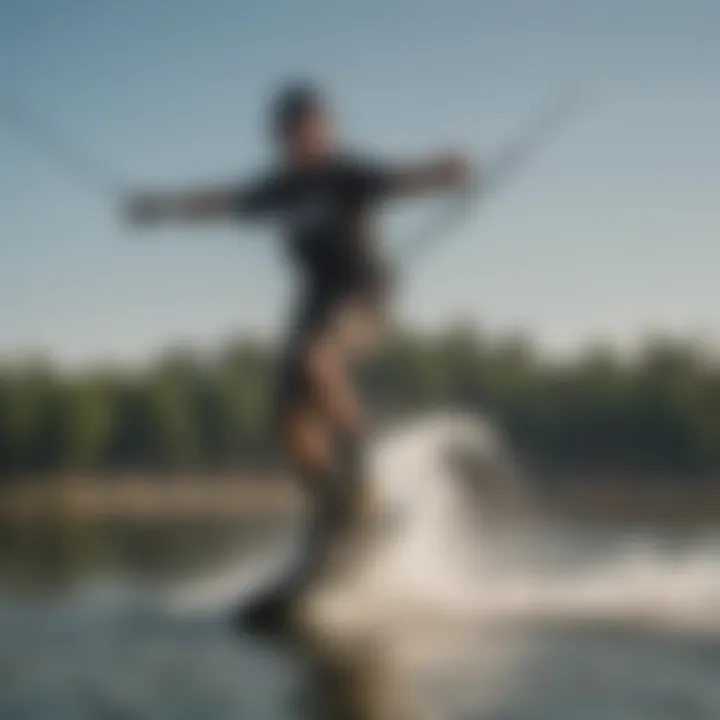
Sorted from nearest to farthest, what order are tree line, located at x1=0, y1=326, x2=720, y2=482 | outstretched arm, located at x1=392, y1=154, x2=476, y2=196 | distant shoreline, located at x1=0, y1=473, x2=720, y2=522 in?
outstretched arm, located at x1=392, y1=154, x2=476, y2=196 < distant shoreline, located at x1=0, y1=473, x2=720, y2=522 < tree line, located at x1=0, y1=326, x2=720, y2=482

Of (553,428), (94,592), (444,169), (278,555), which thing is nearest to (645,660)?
(444,169)

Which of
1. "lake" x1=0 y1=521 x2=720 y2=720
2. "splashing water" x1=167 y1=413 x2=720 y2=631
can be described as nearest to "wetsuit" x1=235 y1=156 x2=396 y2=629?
"splashing water" x1=167 y1=413 x2=720 y2=631

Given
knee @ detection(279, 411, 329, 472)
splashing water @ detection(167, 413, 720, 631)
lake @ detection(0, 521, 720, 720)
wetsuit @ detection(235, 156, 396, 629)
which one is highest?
wetsuit @ detection(235, 156, 396, 629)

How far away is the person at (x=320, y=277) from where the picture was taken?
6434mm

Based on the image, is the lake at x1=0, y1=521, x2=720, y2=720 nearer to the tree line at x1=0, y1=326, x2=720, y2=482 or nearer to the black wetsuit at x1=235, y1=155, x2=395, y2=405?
the black wetsuit at x1=235, y1=155, x2=395, y2=405

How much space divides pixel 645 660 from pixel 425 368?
158 ft

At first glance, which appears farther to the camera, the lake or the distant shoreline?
the distant shoreline

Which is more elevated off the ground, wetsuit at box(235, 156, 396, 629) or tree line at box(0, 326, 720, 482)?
tree line at box(0, 326, 720, 482)

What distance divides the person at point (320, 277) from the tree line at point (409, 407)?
41.0 meters

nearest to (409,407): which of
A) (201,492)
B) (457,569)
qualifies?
(201,492)

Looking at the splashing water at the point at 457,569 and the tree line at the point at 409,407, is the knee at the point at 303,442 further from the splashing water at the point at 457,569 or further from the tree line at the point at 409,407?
the tree line at the point at 409,407

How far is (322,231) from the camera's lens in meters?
6.43

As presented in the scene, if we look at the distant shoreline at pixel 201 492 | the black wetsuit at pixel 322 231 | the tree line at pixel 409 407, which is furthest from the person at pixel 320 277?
the tree line at pixel 409 407

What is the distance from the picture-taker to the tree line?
49219 millimetres
